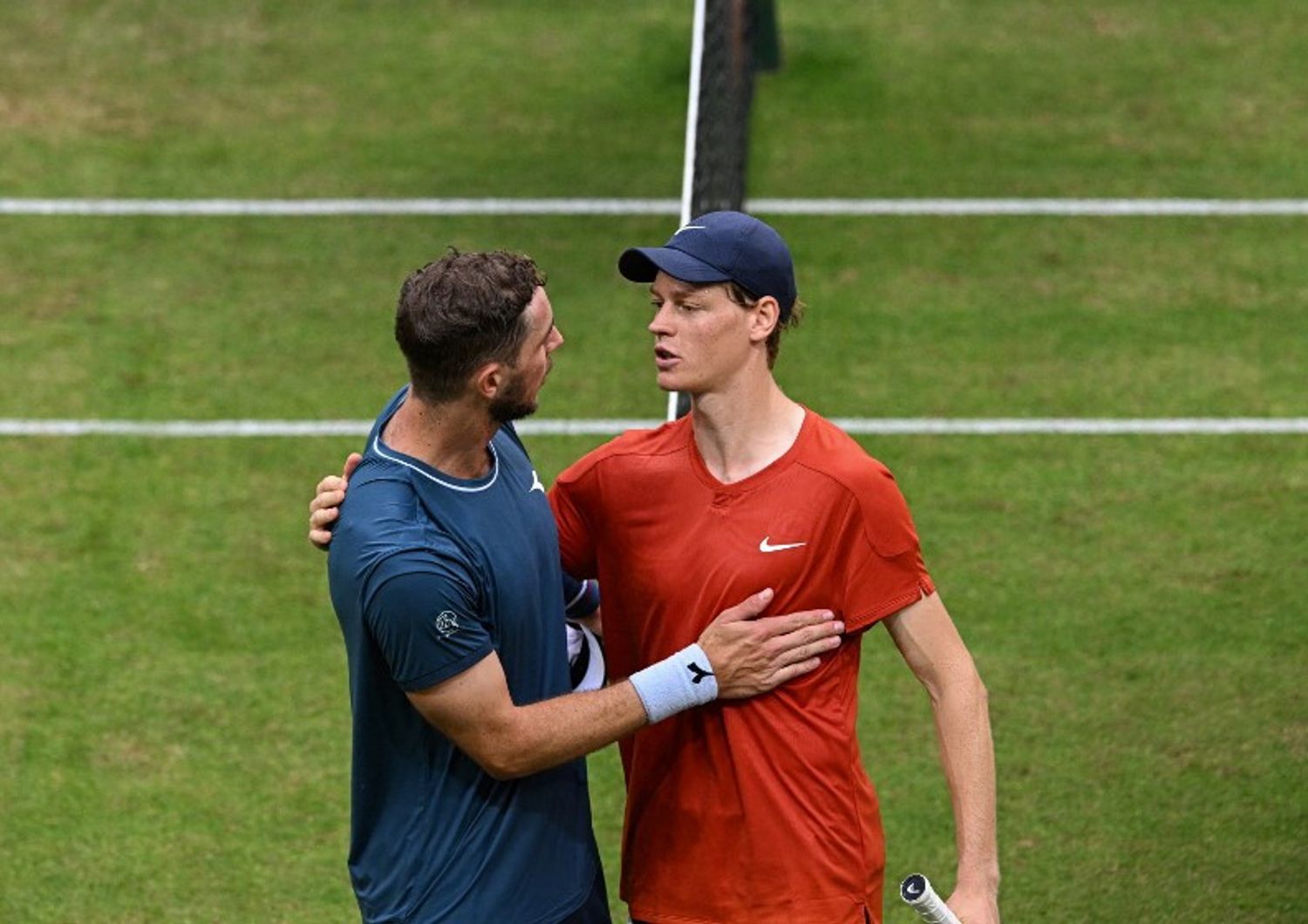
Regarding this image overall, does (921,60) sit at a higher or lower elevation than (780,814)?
lower

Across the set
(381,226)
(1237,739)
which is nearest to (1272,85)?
(381,226)

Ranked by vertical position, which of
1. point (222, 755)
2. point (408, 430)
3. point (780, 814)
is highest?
point (408, 430)

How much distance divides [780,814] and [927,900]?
442mm

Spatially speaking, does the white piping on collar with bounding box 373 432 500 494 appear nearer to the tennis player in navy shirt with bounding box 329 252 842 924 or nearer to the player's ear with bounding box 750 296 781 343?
the tennis player in navy shirt with bounding box 329 252 842 924

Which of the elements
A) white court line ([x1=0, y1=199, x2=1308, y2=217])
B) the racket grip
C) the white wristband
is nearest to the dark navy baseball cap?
the white wristband

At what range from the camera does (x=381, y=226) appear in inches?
478

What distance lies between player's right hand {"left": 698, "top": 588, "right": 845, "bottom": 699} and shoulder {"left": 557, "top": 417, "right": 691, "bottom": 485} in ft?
1.45

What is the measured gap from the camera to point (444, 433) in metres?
4.72

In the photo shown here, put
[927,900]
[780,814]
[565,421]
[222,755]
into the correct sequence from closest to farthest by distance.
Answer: [927,900], [780,814], [222,755], [565,421]

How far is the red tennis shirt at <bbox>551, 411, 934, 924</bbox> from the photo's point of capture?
16.1 ft

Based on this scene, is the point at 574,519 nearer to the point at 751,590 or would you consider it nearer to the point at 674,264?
the point at 751,590

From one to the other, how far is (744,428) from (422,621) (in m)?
0.93

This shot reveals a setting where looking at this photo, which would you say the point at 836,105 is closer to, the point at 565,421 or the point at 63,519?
the point at 565,421

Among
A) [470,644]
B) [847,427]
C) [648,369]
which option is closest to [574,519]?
[470,644]
